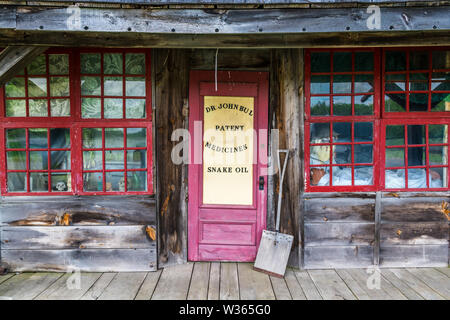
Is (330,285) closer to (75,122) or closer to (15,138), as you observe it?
(75,122)

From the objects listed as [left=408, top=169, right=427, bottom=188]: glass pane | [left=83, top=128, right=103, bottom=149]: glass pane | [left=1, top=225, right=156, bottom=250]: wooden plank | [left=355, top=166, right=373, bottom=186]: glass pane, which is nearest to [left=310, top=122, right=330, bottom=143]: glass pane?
[left=355, top=166, right=373, bottom=186]: glass pane

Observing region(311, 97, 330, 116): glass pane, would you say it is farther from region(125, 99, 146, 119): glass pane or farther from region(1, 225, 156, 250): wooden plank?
region(1, 225, 156, 250): wooden plank

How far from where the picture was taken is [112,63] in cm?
333

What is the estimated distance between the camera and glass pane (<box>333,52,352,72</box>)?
3375 mm

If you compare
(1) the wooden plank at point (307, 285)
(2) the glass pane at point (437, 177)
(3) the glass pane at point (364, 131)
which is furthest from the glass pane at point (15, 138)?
(2) the glass pane at point (437, 177)

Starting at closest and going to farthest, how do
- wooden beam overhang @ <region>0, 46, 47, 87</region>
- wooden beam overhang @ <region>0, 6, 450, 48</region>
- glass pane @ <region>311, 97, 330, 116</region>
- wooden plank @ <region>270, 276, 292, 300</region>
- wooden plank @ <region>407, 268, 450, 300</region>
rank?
wooden beam overhang @ <region>0, 6, 450, 48</region>, wooden beam overhang @ <region>0, 46, 47, 87</region>, wooden plank @ <region>270, 276, 292, 300</region>, wooden plank @ <region>407, 268, 450, 300</region>, glass pane @ <region>311, 97, 330, 116</region>

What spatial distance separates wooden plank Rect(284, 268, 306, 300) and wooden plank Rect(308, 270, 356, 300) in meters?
0.19

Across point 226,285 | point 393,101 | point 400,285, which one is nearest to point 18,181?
point 226,285

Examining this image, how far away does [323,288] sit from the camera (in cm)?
294

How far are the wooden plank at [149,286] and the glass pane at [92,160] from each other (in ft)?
4.41

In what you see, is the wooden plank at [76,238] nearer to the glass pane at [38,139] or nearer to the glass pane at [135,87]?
the glass pane at [38,139]

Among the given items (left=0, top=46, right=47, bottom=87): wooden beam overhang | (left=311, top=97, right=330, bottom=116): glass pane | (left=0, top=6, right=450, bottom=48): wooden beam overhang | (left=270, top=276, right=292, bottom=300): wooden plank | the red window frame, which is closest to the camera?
(left=0, top=6, right=450, bottom=48): wooden beam overhang

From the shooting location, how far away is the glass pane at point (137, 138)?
336 cm

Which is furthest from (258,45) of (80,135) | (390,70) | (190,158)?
(80,135)
